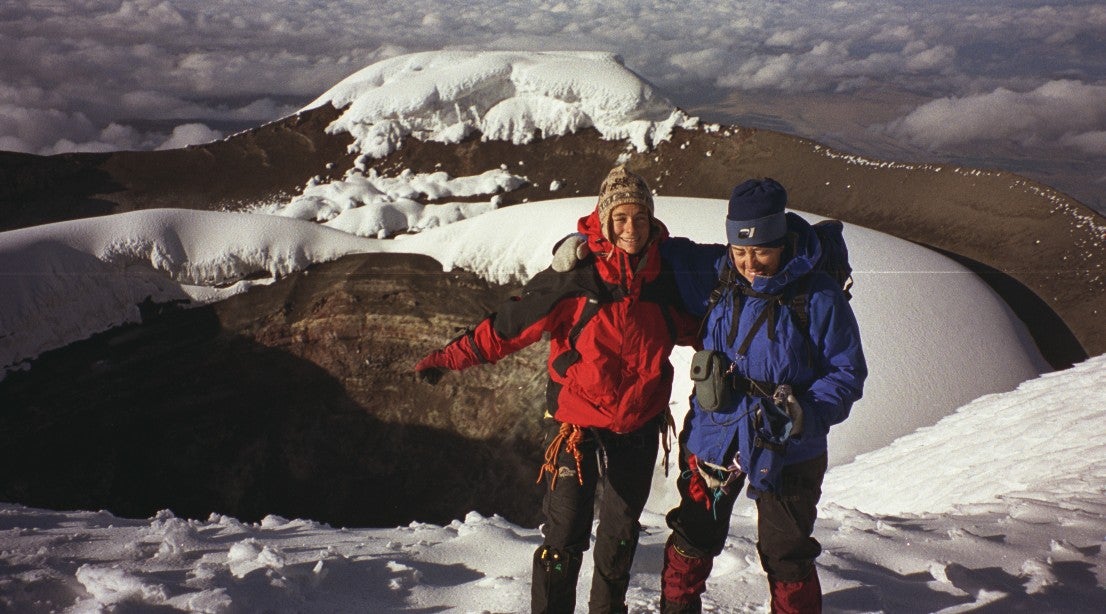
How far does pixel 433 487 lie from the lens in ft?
35.0

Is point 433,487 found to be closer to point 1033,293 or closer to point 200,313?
point 200,313

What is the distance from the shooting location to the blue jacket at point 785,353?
8.18 ft

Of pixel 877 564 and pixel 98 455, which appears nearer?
pixel 877 564

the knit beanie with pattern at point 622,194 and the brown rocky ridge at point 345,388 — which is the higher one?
the knit beanie with pattern at point 622,194

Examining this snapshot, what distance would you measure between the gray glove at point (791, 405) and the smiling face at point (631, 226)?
772 mm

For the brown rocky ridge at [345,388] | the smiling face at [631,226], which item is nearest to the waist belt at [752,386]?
the smiling face at [631,226]

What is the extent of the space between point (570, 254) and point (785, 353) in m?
0.90

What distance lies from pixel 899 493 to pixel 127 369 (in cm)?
1111

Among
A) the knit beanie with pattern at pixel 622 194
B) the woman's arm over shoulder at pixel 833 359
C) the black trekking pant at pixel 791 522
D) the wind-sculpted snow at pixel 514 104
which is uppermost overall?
the wind-sculpted snow at pixel 514 104

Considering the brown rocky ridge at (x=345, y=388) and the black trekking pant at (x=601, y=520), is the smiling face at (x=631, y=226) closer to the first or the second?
the black trekking pant at (x=601, y=520)

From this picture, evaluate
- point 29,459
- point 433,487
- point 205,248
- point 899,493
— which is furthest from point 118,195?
point 899,493

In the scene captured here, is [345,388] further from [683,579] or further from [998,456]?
[683,579]

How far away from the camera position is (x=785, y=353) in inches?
101

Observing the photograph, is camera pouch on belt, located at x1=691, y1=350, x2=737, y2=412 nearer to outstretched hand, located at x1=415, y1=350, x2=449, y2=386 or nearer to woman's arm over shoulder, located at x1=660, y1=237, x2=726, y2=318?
woman's arm over shoulder, located at x1=660, y1=237, x2=726, y2=318
